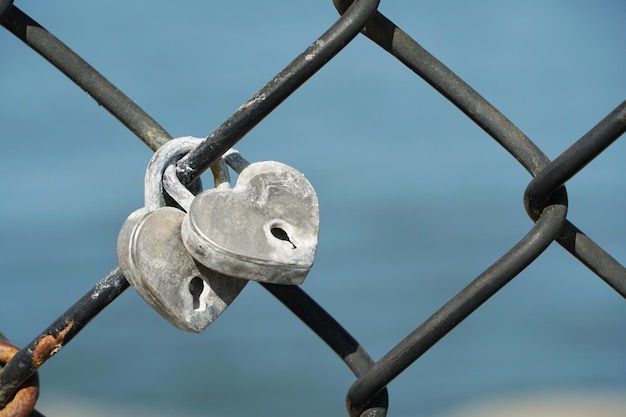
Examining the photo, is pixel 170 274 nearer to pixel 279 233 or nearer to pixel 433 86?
pixel 279 233

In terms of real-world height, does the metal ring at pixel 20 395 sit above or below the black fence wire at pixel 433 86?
below

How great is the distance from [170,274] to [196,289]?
1.0 inches

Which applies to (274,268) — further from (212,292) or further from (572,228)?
(572,228)

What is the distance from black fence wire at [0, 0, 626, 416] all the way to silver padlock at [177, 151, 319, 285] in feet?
0.11

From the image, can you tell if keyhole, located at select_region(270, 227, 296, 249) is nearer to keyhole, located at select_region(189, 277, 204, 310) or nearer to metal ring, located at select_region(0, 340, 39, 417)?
keyhole, located at select_region(189, 277, 204, 310)

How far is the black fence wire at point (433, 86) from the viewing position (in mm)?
672

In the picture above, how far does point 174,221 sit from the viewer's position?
67 centimetres

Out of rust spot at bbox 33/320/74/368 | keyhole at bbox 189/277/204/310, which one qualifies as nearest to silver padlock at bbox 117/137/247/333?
keyhole at bbox 189/277/204/310

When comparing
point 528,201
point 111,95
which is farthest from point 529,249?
point 111,95

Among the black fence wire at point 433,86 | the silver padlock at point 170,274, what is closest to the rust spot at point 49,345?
the black fence wire at point 433,86

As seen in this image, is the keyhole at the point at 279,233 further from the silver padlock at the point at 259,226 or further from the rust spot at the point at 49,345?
the rust spot at the point at 49,345

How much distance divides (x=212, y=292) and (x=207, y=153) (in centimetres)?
9

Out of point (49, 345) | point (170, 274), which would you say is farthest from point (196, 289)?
point (49, 345)

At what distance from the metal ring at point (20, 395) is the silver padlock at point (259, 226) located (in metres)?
0.22
